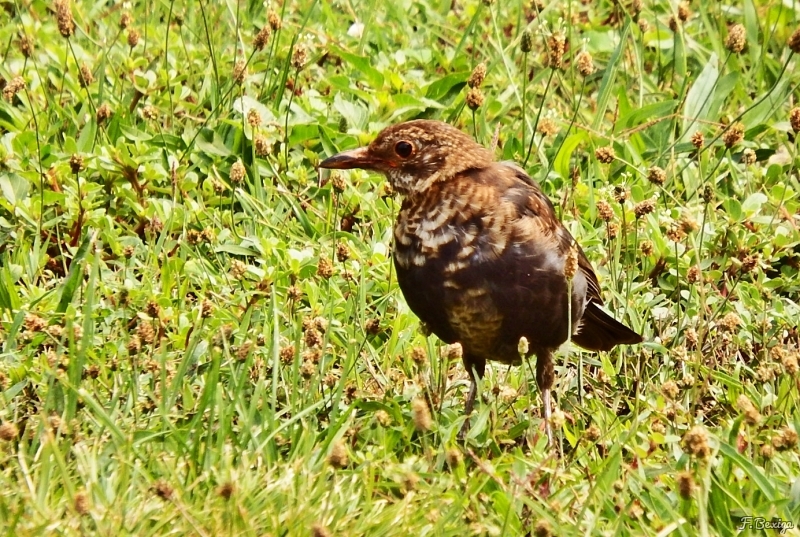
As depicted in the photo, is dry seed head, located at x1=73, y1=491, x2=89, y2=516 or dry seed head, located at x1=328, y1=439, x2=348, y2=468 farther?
dry seed head, located at x1=328, y1=439, x2=348, y2=468

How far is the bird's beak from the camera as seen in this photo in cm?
523

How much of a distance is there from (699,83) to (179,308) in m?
3.15

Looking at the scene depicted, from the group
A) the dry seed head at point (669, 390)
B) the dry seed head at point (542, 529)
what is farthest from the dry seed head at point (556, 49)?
the dry seed head at point (542, 529)

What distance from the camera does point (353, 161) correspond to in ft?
17.2

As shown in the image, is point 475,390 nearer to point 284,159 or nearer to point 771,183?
point 284,159

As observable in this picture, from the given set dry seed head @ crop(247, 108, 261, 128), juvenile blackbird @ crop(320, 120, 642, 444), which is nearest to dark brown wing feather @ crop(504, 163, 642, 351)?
juvenile blackbird @ crop(320, 120, 642, 444)

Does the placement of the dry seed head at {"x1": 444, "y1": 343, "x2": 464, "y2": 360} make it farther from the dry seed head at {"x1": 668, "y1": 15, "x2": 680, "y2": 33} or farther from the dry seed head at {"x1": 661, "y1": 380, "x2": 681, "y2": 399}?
the dry seed head at {"x1": 668, "y1": 15, "x2": 680, "y2": 33}

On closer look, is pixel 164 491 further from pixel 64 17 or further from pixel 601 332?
pixel 64 17

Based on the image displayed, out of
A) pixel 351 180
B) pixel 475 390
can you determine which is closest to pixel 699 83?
pixel 351 180

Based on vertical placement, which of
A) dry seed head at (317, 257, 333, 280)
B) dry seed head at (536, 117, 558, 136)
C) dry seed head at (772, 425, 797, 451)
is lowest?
dry seed head at (536, 117, 558, 136)

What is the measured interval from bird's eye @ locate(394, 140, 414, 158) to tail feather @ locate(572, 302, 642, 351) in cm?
93

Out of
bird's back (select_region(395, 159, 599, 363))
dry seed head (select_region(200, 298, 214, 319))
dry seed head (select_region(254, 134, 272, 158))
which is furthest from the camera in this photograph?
dry seed head (select_region(254, 134, 272, 158))

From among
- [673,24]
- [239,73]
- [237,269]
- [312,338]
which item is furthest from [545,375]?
[673,24]

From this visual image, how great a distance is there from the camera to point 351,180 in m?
6.48
